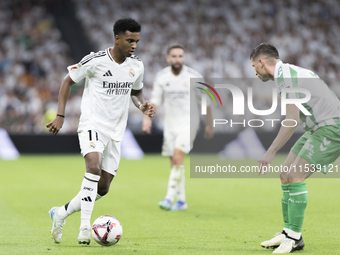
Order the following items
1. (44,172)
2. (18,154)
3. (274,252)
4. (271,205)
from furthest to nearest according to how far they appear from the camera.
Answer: (18,154) → (44,172) → (271,205) → (274,252)

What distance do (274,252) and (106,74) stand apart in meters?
2.66

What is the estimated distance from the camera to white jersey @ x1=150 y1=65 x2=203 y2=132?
944cm

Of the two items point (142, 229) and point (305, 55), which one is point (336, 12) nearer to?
point (305, 55)

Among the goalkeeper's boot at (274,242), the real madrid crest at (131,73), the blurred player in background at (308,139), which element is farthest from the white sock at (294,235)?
the real madrid crest at (131,73)

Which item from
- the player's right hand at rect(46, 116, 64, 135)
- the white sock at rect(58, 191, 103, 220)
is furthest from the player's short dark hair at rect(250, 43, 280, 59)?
the white sock at rect(58, 191, 103, 220)

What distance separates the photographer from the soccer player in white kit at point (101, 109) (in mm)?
5832

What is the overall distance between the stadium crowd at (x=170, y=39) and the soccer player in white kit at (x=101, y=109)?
15.0 meters

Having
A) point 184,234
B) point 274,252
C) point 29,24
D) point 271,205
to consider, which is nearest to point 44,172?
point 271,205

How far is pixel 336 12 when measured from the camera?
87.9ft

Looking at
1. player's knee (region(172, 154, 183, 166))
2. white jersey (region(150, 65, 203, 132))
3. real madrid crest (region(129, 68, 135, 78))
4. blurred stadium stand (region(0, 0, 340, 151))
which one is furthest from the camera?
blurred stadium stand (region(0, 0, 340, 151))

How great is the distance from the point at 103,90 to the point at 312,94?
Answer: 229 centimetres

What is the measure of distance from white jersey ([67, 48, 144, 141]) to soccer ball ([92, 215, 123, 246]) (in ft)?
3.15

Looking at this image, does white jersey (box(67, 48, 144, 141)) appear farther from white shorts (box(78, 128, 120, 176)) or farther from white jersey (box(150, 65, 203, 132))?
white jersey (box(150, 65, 203, 132))

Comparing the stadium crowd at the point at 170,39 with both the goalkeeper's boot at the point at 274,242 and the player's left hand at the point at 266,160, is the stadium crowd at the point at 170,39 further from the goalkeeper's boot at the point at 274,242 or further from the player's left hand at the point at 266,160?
the player's left hand at the point at 266,160
